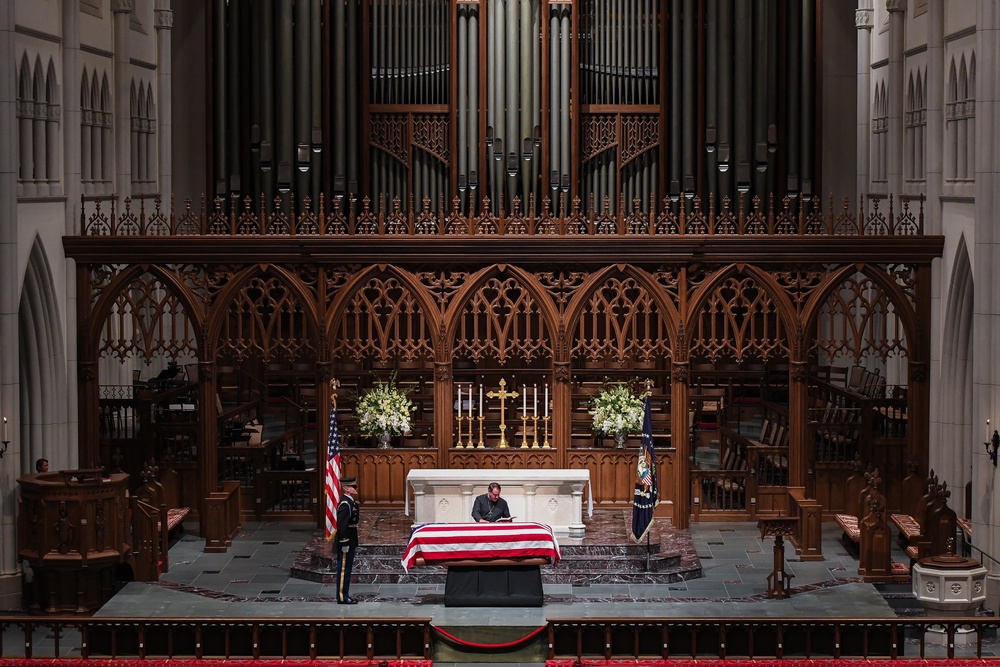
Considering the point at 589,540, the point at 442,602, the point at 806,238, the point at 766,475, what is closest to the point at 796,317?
the point at 806,238

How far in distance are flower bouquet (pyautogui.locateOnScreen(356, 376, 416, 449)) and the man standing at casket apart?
3.63 meters

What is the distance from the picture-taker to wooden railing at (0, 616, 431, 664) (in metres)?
18.0

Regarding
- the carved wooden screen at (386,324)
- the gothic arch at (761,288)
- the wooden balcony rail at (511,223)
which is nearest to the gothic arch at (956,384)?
the wooden balcony rail at (511,223)

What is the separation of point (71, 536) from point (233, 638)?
305 centimetres

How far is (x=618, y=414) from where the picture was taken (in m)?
24.2

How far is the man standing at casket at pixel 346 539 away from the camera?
20.2m

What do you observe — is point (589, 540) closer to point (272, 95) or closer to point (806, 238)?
point (806, 238)

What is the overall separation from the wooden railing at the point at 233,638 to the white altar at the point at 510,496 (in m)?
4.40

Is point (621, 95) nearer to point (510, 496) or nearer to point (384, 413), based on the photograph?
point (384, 413)

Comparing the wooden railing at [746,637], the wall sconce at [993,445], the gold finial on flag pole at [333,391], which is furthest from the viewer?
the gold finial on flag pole at [333,391]

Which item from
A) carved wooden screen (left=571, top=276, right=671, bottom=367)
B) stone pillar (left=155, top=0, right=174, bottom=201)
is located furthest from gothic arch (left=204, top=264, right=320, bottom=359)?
stone pillar (left=155, top=0, right=174, bottom=201)

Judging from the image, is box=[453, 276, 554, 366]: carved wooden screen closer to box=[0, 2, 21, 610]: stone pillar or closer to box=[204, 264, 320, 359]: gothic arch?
box=[204, 264, 320, 359]: gothic arch

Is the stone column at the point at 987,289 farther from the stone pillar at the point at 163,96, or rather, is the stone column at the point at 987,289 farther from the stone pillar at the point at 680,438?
the stone pillar at the point at 163,96

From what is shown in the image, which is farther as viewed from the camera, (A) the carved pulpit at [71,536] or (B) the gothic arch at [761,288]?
(B) the gothic arch at [761,288]
